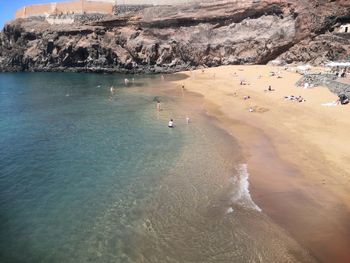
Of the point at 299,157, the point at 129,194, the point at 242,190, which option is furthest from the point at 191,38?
the point at 129,194

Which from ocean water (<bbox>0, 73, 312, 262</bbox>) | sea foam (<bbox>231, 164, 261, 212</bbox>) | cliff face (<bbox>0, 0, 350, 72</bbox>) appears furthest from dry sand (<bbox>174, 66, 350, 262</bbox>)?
cliff face (<bbox>0, 0, 350, 72</bbox>)

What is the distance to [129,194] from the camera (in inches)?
625

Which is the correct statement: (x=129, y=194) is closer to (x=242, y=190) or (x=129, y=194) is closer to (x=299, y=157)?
(x=242, y=190)

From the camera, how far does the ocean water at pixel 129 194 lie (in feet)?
39.1

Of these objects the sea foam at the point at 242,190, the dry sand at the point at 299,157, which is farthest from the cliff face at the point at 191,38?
the sea foam at the point at 242,190

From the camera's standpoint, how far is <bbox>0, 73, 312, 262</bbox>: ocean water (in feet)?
39.1

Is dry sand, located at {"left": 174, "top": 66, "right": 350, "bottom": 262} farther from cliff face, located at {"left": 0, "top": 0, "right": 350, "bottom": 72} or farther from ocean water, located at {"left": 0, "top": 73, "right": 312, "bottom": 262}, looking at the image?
cliff face, located at {"left": 0, "top": 0, "right": 350, "bottom": 72}

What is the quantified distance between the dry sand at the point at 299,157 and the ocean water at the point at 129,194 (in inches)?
28.4

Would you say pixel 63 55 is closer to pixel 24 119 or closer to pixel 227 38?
pixel 227 38

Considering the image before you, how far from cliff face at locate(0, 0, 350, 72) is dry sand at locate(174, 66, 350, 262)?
18.1 meters

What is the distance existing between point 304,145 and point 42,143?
16.0 metres

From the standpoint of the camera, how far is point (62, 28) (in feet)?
227

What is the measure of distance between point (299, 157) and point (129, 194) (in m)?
8.96

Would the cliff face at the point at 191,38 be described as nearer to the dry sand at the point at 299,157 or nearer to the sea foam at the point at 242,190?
the dry sand at the point at 299,157
